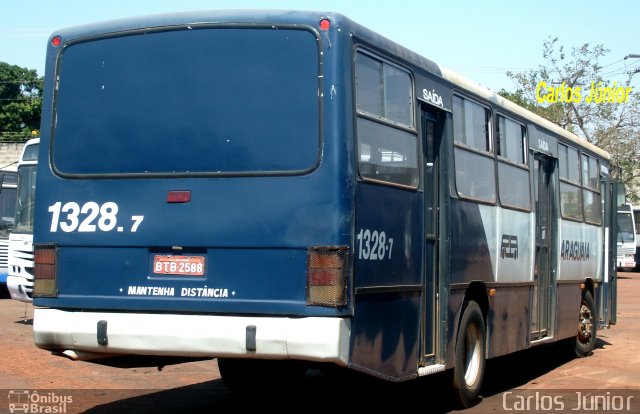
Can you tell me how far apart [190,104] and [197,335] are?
5.89 ft

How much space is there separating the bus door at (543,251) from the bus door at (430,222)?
11.7ft

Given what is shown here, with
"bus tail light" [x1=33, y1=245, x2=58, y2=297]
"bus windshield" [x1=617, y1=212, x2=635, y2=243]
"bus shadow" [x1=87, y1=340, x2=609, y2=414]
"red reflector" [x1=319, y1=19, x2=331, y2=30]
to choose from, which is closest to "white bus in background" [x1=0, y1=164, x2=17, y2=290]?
"bus shadow" [x1=87, y1=340, x2=609, y2=414]

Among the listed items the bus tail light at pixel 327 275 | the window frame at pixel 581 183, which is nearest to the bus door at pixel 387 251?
the bus tail light at pixel 327 275

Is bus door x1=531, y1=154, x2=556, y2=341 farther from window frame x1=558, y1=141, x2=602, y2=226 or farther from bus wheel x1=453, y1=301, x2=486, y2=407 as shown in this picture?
bus wheel x1=453, y1=301, x2=486, y2=407

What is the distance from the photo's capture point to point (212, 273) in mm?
7855

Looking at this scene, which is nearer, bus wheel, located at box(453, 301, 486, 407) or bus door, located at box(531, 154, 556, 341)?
bus wheel, located at box(453, 301, 486, 407)

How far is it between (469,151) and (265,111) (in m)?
3.25

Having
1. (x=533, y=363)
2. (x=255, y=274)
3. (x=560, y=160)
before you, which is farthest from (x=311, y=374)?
(x=255, y=274)

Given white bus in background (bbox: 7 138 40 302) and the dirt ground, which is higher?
white bus in background (bbox: 7 138 40 302)

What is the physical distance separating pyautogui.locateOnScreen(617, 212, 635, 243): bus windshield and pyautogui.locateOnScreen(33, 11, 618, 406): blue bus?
127 feet

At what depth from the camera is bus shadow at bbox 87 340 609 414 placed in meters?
10.0

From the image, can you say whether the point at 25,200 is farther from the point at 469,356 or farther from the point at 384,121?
the point at 384,121

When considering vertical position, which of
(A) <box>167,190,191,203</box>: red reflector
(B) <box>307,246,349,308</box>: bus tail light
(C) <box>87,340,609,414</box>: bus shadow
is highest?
(A) <box>167,190,191,203</box>: red reflector

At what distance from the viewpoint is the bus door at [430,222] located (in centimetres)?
930
